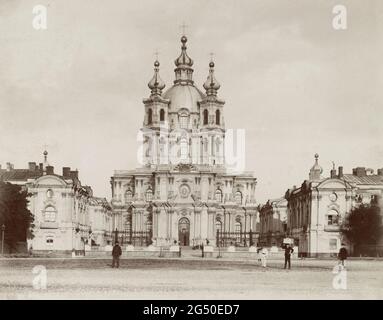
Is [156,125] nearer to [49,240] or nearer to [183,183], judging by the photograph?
[183,183]

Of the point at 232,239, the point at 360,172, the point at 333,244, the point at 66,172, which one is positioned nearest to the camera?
the point at 333,244

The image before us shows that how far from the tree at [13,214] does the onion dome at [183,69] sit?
52.6 metres

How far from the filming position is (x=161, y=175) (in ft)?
345

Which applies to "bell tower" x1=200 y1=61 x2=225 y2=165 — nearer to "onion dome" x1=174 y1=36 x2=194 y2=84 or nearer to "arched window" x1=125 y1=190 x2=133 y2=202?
"onion dome" x1=174 y1=36 x2=194 y2=84

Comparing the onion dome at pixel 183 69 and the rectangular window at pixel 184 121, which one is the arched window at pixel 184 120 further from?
the onion dome at pixel 183 69

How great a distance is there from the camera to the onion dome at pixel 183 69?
118 meters

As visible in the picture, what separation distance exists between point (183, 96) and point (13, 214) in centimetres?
5593

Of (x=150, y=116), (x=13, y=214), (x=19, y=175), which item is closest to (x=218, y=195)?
(x=150, y=116)

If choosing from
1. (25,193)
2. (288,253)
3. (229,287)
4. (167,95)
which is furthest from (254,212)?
(229,287)

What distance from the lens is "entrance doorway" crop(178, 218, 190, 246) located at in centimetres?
10450

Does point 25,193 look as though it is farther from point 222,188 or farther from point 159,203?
Answer: point 222,188

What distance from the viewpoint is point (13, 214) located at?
63.2 metres
